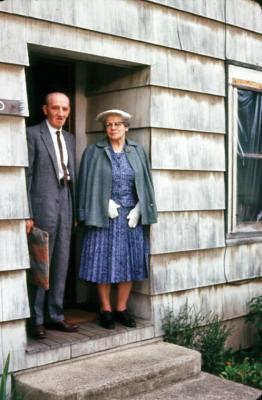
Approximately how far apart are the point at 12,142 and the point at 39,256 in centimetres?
72

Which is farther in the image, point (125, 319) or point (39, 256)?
point (125, 319)

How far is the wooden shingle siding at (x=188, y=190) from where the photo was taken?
4.44 meters

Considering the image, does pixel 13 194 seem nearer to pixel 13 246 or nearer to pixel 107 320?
pixel 13 246

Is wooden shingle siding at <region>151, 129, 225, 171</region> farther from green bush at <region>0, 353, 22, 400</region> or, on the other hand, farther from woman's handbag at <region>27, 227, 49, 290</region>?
green bush at <region>0, 353, 22, 400</region>

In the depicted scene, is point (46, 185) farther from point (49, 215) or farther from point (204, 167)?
point (204, 167)

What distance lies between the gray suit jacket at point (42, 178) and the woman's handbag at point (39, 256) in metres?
0.19

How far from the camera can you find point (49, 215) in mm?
3967

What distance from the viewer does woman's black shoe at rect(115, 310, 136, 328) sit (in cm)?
427

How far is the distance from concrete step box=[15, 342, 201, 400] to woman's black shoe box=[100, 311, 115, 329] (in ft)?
0.63

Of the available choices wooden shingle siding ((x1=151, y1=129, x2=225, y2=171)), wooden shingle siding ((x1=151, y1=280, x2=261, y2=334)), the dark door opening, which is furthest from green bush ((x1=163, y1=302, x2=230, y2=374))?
the dark door opening

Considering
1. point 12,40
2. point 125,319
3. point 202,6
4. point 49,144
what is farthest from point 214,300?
point 12,40

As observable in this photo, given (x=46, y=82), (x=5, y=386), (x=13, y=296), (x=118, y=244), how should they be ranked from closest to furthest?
(x=5, y=386), (x=13, y=296), (x=118, y=244), (x=46, y=82)

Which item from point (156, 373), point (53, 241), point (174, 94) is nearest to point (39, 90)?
point (174, 94)

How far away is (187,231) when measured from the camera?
15.3 ft
